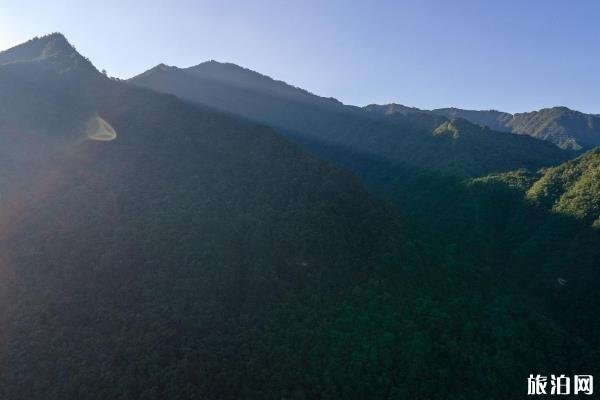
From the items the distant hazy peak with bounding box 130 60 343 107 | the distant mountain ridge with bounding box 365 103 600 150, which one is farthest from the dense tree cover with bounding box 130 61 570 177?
the distant mountain ridge with bounding box 365 103 600 150

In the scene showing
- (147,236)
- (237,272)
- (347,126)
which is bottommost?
(237,272)

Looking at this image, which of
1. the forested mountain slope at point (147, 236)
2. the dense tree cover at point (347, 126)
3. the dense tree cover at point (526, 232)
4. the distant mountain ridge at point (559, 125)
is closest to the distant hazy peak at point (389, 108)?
the distant mountain ridge at point (559, 125)

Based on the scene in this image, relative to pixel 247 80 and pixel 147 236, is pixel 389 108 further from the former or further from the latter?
pixel 147 236

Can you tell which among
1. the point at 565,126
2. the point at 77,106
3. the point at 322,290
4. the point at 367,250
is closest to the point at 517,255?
the point at 367,250

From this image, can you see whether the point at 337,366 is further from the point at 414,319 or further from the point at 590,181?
the point at 590,181

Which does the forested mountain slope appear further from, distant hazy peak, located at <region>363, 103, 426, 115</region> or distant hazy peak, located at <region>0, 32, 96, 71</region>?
distant hazy peak, located at <region>363, 103, 426, 115</region>

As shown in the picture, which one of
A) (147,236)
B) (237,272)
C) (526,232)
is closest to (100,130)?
(147,236)

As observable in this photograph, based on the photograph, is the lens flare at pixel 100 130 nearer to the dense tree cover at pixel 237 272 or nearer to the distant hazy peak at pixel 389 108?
the dense tree cover at pixel 237 272
